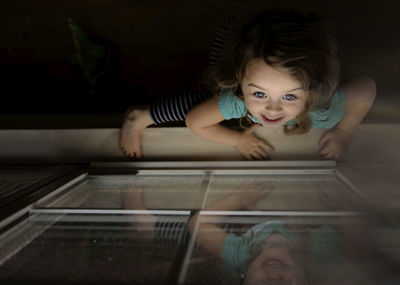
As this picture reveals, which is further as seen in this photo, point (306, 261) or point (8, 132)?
point (8, 132)

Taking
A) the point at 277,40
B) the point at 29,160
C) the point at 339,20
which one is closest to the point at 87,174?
the point at 29,160

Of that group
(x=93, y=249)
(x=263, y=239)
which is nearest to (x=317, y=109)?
(x=263, y=239)

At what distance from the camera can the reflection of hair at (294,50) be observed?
2.14 ft

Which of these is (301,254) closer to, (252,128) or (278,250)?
(278,250)

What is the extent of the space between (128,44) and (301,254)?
111cm

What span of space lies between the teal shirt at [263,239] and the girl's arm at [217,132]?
275 mm

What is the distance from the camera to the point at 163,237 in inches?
21.3

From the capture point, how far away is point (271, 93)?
669mm

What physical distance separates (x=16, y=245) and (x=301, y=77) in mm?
575

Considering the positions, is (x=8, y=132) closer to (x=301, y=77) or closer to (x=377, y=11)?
(x=301, y=77)

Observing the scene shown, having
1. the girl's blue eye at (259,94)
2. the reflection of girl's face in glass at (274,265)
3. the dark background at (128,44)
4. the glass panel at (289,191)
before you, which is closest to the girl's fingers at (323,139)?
the glass panel at (289,191)

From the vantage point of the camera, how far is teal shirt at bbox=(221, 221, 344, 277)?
0.48 m

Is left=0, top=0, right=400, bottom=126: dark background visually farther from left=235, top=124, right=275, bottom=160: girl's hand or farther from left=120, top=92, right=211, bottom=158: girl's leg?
left=235, top=124, right=275, bottom=160: girl's hand

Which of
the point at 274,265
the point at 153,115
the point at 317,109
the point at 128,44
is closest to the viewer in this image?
the point at 274,265
